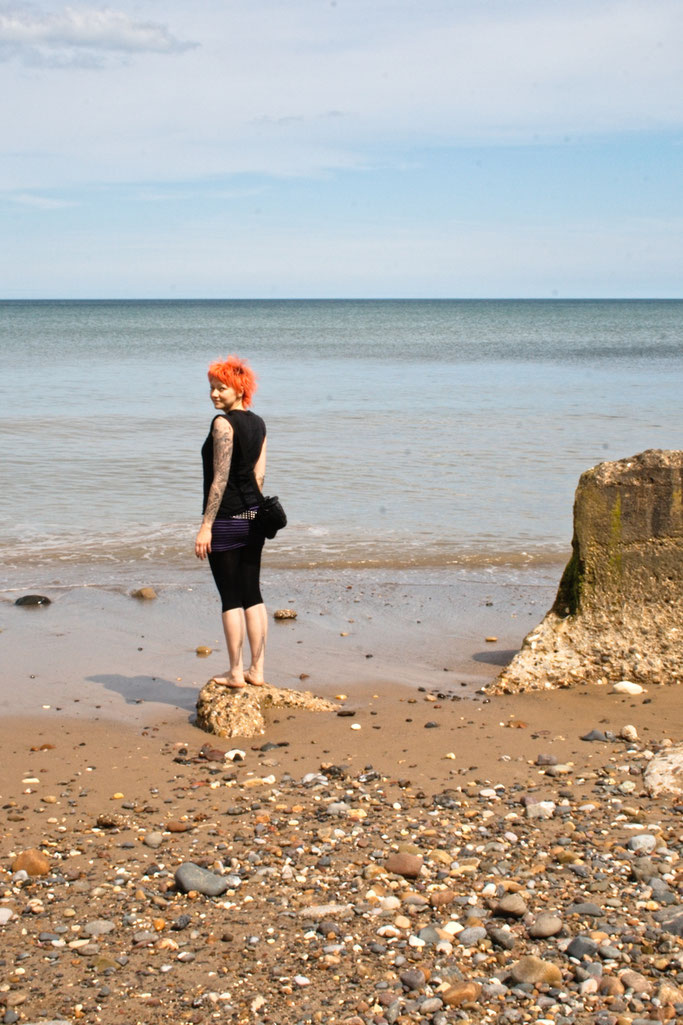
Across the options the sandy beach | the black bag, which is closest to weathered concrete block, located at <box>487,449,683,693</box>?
the sandy beach

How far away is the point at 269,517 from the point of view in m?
6.10

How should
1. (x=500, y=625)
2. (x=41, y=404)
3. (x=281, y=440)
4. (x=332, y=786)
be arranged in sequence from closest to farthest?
(x=332, y=786)
(x=500, y=625)
(x=281, y=440)
(x=41, y=404)

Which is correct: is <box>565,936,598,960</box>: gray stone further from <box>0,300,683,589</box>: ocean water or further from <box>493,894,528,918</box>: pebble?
<box>0,300,683,589</box>: ocean water

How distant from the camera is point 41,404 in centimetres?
2459

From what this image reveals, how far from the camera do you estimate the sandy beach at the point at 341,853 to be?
11.5 ft

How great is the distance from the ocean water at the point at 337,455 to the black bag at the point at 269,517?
13.4 ft

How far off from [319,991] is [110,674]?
3.96 meters

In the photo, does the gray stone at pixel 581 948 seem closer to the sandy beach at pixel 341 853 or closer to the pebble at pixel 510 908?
the sandy beach at pixel 341 853

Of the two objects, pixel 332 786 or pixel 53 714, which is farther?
pixel 53 714

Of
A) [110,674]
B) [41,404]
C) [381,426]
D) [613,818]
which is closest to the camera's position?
[613,818]

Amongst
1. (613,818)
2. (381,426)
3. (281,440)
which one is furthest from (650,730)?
(381,426)

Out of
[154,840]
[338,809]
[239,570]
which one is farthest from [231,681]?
[154,840]

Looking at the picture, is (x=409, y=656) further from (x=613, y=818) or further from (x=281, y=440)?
(x=281, y=440)

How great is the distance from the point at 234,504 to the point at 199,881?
248 centimetres
